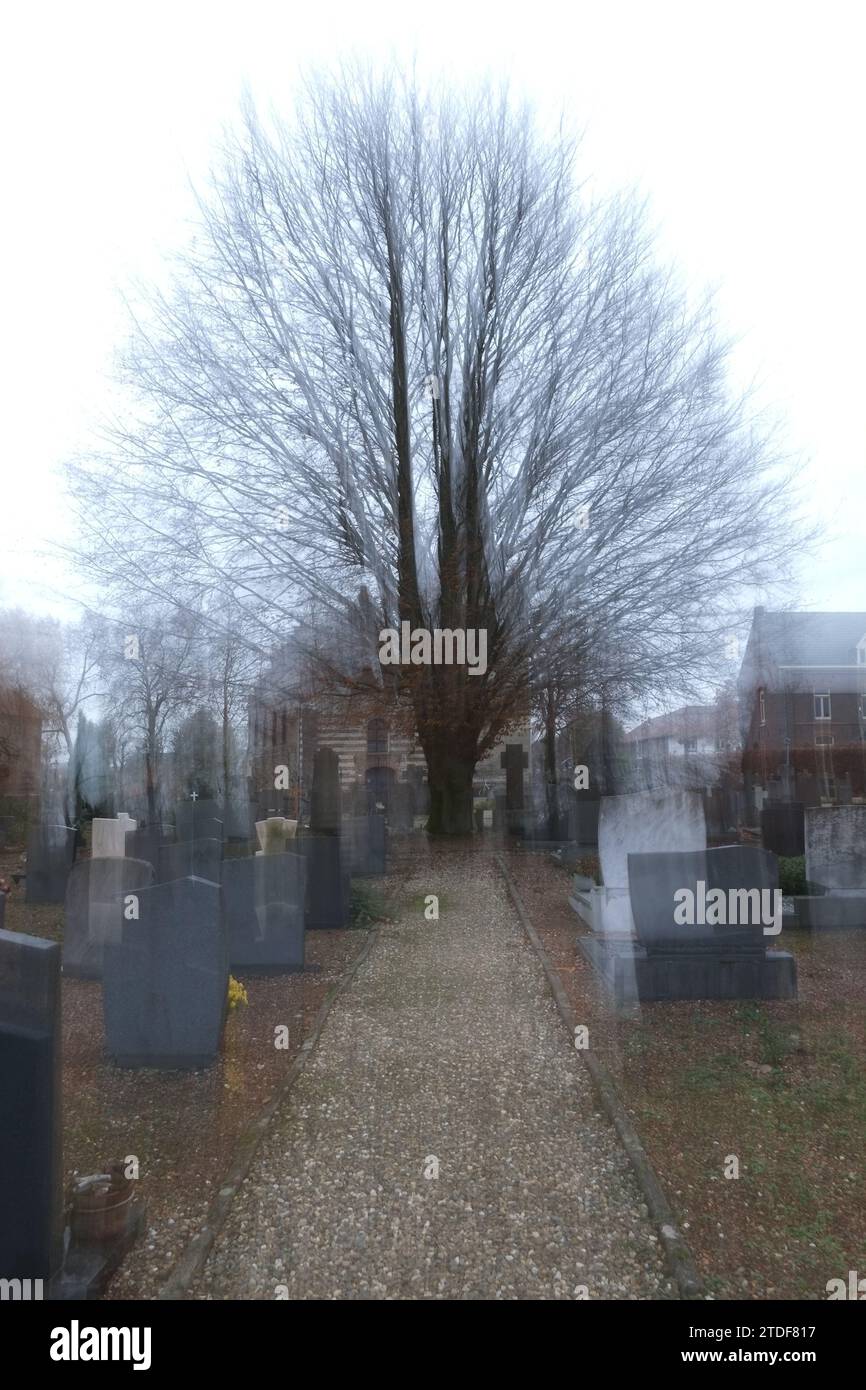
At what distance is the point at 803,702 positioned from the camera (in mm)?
3480

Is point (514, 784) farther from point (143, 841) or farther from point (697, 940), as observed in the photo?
point (143, 841)

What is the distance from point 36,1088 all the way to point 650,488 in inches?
124

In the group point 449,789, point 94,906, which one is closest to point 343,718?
point 449,789

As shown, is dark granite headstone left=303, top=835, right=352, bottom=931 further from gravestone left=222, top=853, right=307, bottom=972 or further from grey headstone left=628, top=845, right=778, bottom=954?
grey headstone left=628, top=845, right=778, bottom=954

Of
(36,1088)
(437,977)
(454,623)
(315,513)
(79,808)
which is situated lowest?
(437,977)

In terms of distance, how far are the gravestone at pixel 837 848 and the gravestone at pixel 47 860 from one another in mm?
4010

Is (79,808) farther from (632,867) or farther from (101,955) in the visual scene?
(632,867)

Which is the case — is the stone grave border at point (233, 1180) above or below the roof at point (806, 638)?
below

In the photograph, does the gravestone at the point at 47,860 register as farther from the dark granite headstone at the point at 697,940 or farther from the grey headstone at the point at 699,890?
the grey headstone at the point at 699,890

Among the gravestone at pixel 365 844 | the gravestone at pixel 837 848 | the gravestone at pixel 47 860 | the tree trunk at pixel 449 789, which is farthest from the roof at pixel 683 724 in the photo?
the gravestone at pixel 47 860

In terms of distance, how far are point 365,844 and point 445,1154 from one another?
1751 mm

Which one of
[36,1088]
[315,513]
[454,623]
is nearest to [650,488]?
[454,623]

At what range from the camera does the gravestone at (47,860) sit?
160 inches

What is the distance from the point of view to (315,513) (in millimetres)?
3264
